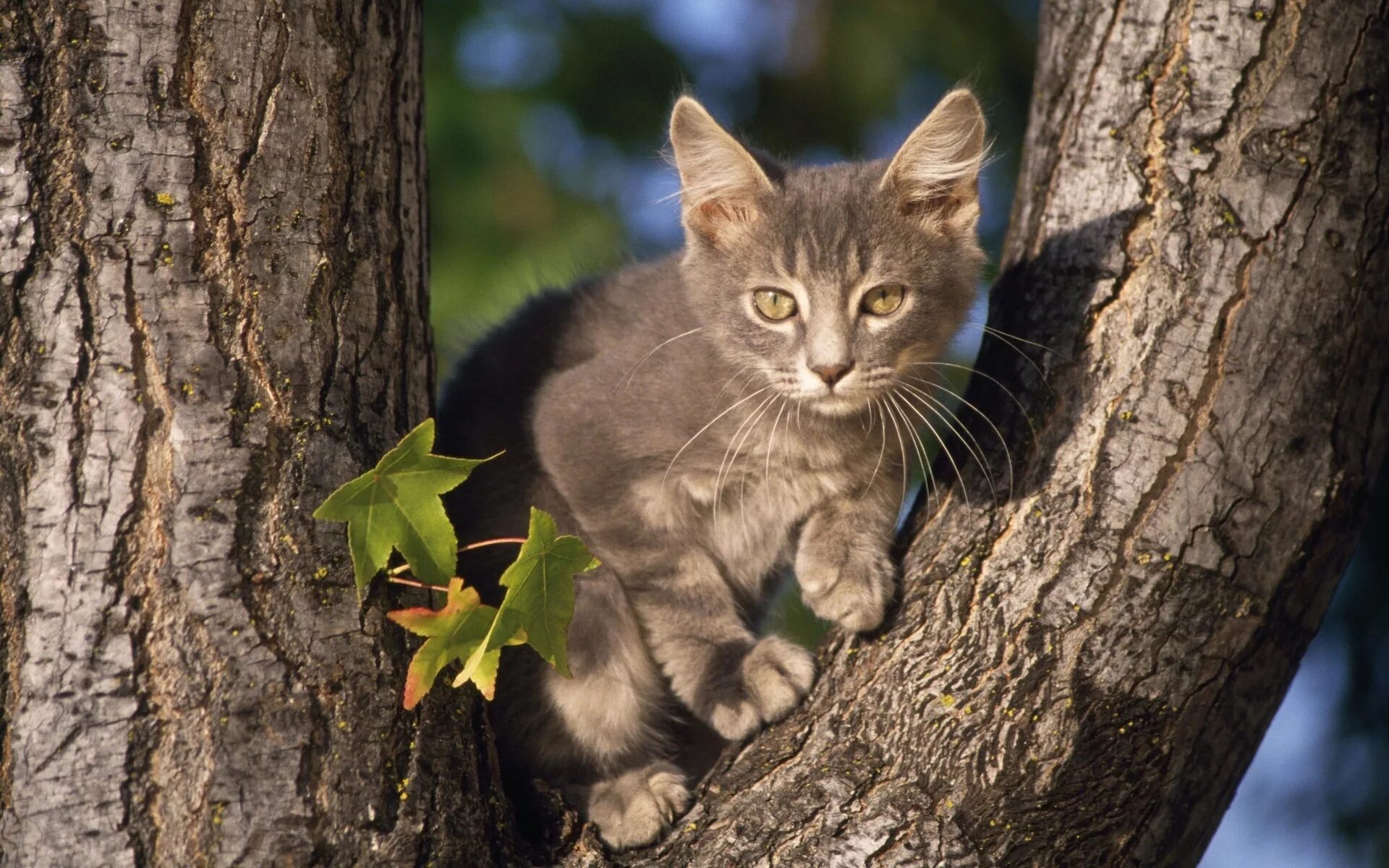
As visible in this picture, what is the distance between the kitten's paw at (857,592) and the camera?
2.59 m

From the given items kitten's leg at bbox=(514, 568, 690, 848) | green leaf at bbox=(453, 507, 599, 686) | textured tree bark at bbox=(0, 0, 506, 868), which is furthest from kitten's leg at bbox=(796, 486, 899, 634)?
textured tree bark at bbox=(0, 0, 506, 868)

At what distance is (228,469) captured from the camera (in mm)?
2008

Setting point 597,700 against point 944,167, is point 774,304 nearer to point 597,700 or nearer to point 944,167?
point 944,167

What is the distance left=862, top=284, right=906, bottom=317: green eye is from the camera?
2.95 m

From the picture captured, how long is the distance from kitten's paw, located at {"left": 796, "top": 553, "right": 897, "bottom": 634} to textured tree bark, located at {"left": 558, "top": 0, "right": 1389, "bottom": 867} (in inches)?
2.4

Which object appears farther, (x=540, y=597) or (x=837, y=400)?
(x=837, y=400)

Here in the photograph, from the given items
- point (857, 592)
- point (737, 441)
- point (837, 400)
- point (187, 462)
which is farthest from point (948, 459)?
point (187, 462)

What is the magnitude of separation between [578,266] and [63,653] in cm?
232

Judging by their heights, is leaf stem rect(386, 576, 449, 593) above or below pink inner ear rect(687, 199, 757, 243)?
below

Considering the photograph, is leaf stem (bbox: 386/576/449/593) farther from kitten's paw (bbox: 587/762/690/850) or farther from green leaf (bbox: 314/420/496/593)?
kitten's paw (bbox: 587/762/690/850)

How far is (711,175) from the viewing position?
3047mm

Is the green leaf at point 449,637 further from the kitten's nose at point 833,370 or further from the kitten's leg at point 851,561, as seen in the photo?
the kitten's nose at point 833,370

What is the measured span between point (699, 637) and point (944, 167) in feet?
4.37

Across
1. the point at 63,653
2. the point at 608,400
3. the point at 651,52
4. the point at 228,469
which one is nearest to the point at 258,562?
the point at 228,469
